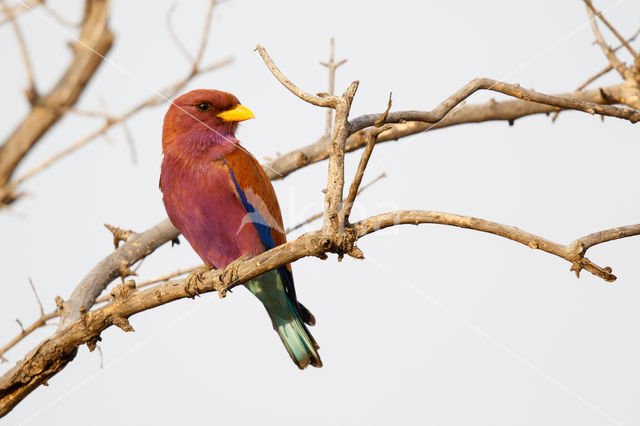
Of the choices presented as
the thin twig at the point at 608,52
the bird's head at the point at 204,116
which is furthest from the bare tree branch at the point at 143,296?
the thin twig at the point at 608,52

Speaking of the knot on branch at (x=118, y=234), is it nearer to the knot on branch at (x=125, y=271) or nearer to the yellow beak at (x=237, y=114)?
the knot on branch at (x=125, y=271)

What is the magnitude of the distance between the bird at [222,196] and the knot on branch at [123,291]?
35.9 inches

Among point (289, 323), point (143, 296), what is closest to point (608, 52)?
point (289, 323)

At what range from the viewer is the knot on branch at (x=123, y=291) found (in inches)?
152

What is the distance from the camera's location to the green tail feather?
5.18 meters

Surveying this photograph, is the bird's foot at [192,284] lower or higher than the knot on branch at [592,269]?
higher

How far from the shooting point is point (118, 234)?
506 cm

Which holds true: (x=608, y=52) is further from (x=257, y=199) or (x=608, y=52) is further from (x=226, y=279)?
(x=226, y=279)

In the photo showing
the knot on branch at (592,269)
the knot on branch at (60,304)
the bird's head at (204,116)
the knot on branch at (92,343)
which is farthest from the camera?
the bird's head at (204,116)

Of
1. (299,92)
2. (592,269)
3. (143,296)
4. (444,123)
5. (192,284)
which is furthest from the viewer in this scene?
(444,123)

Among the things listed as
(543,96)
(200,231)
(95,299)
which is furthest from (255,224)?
(543,96)

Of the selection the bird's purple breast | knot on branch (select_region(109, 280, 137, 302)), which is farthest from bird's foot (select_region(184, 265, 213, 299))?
the bird's purple breast

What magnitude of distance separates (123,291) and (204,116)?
163 centimetres

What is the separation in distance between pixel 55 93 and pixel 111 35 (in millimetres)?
195
